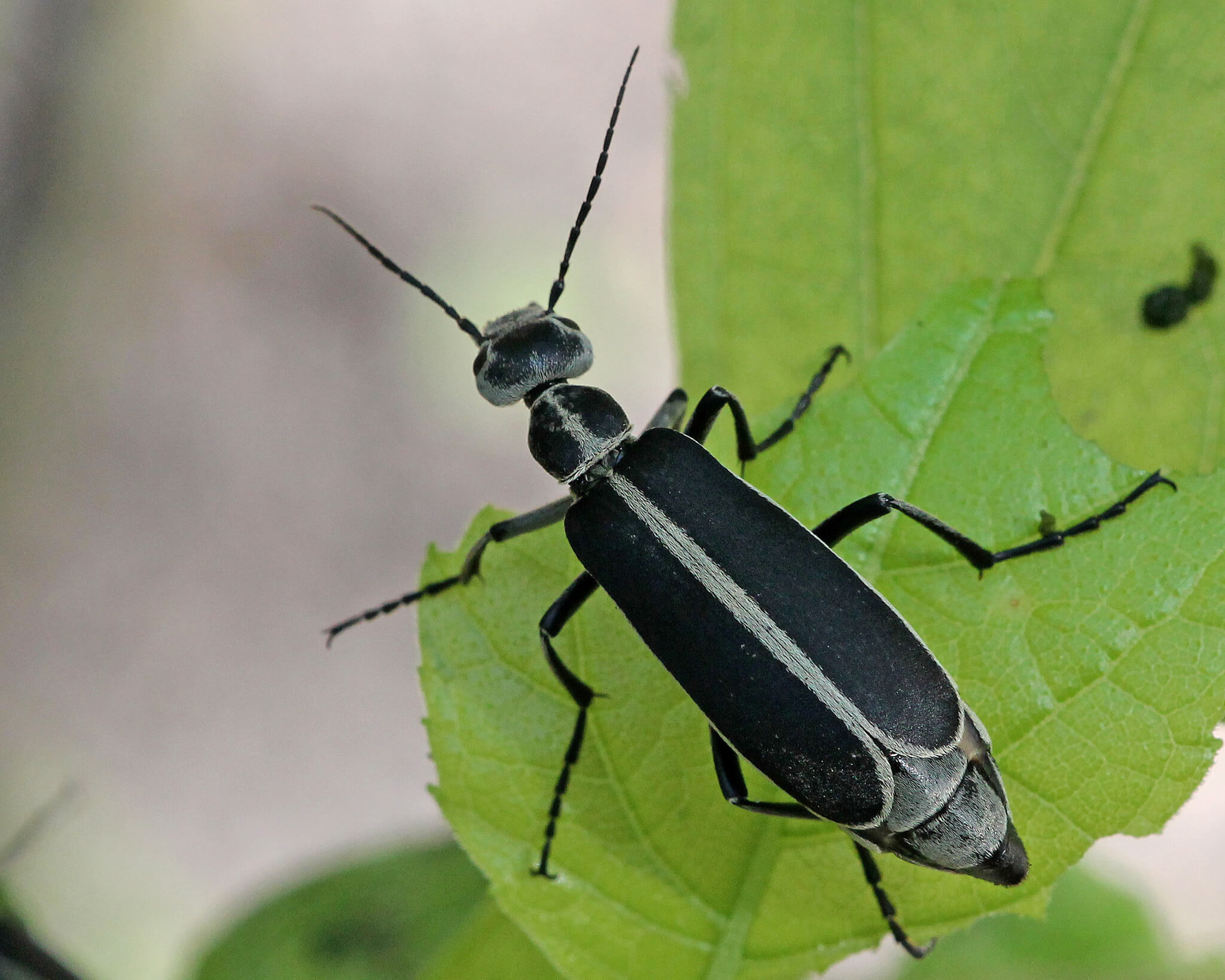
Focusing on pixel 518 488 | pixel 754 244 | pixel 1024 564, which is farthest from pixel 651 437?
pixel 518 488

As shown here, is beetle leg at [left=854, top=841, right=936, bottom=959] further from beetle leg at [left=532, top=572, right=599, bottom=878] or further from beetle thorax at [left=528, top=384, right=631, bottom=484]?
beetle thorax at [left=528, top=384, right=631, bottom=484]

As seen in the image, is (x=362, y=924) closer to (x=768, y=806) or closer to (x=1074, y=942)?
(x=768, y=806)

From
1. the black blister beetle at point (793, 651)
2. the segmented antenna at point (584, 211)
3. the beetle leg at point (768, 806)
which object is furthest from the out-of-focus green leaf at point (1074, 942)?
the segmented antenna at point (584, 211)

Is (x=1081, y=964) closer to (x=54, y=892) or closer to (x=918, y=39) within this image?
(x=918, y=39)

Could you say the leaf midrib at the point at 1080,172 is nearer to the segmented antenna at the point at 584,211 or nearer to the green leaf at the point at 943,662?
the green leaf at the point at 943,662

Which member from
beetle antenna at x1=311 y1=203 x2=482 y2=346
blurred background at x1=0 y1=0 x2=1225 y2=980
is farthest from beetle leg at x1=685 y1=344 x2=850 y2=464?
blurred background at x1=0 y1=0 x2=1225 y2=980

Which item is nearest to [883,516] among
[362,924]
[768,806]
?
[768,806]
